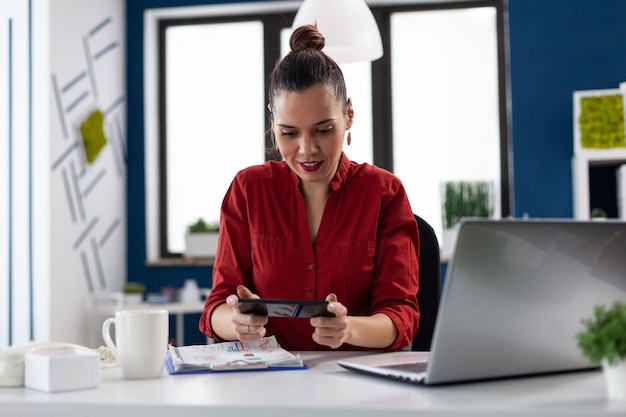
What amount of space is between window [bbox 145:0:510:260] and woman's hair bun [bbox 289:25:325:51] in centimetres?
289

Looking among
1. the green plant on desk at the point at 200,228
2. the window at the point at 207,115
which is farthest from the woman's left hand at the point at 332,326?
the window at the point at 207,115

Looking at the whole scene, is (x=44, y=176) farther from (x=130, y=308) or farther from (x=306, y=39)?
(x=306, y=39)

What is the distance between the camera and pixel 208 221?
15.8 feet

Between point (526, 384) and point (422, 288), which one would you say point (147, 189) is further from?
point (526, 384)

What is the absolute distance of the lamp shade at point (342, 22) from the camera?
2707mm

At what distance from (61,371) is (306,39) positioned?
1.04m

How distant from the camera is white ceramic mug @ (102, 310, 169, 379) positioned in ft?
3.61

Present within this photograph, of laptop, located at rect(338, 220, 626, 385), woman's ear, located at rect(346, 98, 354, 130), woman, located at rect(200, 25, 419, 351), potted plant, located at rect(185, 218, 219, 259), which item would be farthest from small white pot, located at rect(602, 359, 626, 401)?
potted plant, located at rect(185, 218, 219, 259)

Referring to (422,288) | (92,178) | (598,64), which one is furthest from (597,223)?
(92,178)

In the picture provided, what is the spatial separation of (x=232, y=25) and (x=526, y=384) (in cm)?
425

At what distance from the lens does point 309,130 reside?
163cm

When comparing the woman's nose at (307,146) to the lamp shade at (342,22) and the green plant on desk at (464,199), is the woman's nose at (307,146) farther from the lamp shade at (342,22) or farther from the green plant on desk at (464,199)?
the green plant on desk at (464,199)

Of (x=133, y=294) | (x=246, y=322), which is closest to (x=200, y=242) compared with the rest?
(x=133, y=294)

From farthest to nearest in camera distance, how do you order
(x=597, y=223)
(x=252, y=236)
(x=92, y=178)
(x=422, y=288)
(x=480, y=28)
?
(x=480, y=28)
(x=92, y=178)
(x=422, y=288)
(x=252, y=236)
(x=597, y=223)
